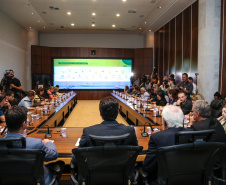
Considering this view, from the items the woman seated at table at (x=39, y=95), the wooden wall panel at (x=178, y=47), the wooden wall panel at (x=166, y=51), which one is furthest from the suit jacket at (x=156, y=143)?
the wooden wall panel at (x=166, y=51)

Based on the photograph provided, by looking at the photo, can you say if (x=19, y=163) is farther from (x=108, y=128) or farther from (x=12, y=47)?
(x=12, y=47)

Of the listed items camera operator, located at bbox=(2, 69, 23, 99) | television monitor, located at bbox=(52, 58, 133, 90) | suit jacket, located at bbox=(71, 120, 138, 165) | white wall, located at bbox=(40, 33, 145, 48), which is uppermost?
white wall, located at bbox=(40, 33, 145, 48)

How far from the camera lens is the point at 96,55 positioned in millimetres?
13805

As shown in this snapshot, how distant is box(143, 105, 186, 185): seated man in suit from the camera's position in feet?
5.66

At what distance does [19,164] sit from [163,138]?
1004 millimetres

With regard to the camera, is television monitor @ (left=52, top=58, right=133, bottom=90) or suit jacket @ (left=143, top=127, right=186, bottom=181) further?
television monitor @ (left=52, top=58, right=133, bottom=90)

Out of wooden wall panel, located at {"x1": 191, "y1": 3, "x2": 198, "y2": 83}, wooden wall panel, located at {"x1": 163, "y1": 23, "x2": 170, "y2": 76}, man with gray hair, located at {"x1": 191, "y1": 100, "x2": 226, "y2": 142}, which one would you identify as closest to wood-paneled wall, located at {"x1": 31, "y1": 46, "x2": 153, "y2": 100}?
wooden wall panel, located at {"x1": 163, "y1": 23, "x2": 170, "y2": 76}

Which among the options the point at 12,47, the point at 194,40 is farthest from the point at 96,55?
the point at 194,40

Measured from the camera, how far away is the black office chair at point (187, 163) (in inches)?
57.2

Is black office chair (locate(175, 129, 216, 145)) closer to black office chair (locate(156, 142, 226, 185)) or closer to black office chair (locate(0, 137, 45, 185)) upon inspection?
black office chair (locate(156, 142, 226, 185))

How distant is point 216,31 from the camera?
6.54 m

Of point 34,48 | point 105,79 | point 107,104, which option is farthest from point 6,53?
point 107,104

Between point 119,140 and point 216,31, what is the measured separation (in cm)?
619

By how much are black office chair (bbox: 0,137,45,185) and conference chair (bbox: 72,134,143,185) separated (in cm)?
25
